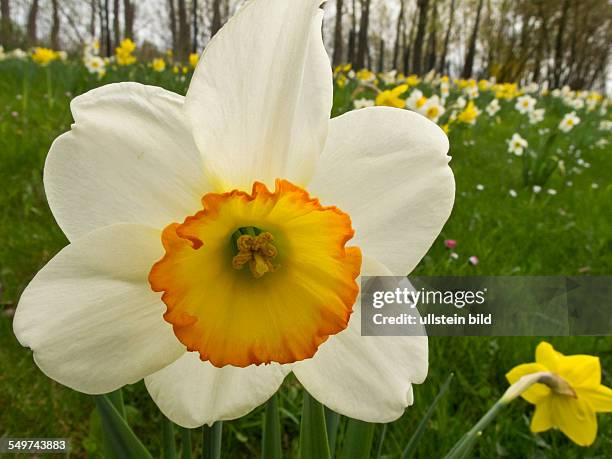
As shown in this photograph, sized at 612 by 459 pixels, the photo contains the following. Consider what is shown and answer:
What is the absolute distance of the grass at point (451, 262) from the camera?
1.19 m

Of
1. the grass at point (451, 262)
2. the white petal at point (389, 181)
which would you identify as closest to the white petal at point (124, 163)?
the white petal at point (389, 181)

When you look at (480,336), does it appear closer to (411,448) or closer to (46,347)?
(411,448)

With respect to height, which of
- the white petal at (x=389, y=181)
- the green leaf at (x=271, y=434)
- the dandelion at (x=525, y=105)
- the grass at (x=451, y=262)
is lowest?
the grass at (x=451, y=262)

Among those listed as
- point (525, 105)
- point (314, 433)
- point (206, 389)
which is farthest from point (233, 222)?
point (525, 105)

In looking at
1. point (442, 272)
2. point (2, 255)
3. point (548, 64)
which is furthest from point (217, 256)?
point (548, 64)

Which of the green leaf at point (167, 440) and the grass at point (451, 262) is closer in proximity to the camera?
the green leaf at point (167, 440)

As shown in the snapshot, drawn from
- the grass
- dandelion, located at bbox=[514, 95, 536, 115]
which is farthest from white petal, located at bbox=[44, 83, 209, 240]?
dandelion, located at bbox=[514, 95, 536, 115]

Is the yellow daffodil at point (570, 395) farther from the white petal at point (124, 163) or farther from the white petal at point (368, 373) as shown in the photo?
the white petal at point (124, 163)

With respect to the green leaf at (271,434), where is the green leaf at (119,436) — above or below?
above

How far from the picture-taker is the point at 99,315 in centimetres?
46

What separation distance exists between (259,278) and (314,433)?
0.65 feet

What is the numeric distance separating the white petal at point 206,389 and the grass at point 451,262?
1.95 feet

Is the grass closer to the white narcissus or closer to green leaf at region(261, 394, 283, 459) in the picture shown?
green leaf at region(261, 394, 283, 459)

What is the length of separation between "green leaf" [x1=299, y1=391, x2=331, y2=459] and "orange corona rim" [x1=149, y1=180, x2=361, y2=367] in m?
0.16
